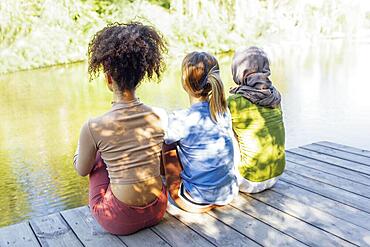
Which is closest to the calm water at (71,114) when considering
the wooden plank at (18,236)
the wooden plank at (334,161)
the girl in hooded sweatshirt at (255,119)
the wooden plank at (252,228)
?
the girl in hooded sweatshirt at (255,119)

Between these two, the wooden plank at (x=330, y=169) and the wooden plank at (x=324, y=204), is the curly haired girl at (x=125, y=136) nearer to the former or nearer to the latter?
the wooden plank at (x=324, y=204)

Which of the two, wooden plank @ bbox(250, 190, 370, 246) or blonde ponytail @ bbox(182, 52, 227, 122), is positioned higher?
blonde ponytail @ bbox(182, 52, 227, 122)

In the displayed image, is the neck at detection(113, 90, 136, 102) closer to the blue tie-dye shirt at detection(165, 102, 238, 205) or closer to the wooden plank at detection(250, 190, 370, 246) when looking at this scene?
the blue tie-dye shirt at detection(165, 102, 238, 205)

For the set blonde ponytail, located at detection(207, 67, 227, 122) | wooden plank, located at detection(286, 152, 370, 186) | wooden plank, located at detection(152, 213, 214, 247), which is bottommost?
wooden plank, located at detection(286, 152, 370, 186)

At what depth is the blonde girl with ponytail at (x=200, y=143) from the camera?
187 centimetres

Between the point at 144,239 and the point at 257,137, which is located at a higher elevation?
the point at 257,137

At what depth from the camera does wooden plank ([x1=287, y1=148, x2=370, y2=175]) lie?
2570mm

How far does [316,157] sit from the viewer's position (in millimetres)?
2820

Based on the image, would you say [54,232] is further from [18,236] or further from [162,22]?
[162,22]

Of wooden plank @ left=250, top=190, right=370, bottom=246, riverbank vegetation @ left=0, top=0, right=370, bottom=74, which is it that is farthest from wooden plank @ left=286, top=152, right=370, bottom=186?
riverbank vegetation @ left=0, top=0, right=370, bottom=74

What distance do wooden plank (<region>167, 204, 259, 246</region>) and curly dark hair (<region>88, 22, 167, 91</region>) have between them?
2.05ft

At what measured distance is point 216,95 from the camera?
6.09 feet

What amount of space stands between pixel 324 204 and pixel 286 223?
291mm

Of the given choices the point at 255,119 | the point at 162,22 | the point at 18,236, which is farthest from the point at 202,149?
the point at 162,22
